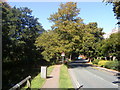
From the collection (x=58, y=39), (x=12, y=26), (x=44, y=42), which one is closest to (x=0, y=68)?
(x=12, y=26)

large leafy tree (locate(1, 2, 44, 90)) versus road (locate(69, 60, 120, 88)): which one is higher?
large leafy tree (locate(1, 2, 44, 90))

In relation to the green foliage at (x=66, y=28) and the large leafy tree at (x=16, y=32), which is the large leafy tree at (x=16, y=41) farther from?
the green foliage at (x=66, y=28)

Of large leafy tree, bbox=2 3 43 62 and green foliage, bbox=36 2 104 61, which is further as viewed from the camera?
green foliage, bbox=36 2 104 61

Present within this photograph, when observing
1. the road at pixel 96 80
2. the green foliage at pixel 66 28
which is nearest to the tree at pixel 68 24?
the green foliage at pixel 66 28

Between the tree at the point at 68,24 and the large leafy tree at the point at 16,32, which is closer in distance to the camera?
the large leafy tree at the point at 16,32

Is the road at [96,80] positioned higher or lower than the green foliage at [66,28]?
lower

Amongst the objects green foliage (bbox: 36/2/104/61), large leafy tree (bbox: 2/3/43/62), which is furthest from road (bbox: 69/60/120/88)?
large leafy tree (bbox: 2/3/43/62)

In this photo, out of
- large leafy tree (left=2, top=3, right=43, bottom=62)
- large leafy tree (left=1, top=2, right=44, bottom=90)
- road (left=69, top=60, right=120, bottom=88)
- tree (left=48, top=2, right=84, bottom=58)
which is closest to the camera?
road (left=69, top=60, right=120, bottom=88)

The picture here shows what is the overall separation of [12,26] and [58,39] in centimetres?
→ 981

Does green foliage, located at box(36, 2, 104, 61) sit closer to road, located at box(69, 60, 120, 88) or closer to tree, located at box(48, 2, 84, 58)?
tree, located at box(48, 2, 84, 58)

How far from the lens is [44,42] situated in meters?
36.6

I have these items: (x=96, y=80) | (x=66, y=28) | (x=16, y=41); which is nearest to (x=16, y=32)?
(x=16, y=41)

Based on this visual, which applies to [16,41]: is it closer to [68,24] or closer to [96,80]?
[68,24]

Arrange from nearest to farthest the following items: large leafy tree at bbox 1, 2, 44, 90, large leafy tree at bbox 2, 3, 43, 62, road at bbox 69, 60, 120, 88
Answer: road at bbox 69, 60, 120, 88
large leafy tree at bbox 1, 2, 44, 90
large leafy tree at bbox 2, 3, 43, 62
